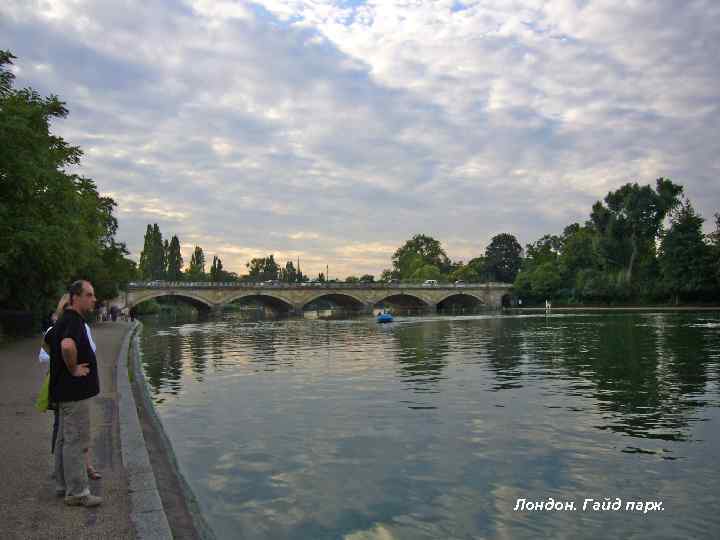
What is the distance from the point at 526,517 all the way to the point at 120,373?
510 inches

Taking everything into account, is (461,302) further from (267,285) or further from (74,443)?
(74,443)

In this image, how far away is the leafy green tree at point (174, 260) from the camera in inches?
4727

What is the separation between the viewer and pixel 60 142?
105ft

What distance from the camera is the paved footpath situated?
6027 millimetres

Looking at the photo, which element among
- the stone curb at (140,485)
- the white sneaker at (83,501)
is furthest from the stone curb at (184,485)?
the white sneaker at (83,501)

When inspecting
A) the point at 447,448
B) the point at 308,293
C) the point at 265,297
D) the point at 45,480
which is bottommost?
the point at 447,448

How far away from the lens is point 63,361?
6660mm

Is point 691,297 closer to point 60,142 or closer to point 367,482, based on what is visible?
point 60,142

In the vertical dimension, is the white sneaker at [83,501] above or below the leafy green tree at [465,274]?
below

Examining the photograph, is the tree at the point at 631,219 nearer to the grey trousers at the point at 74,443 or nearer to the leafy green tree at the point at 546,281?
the leafy green tree at the point at 546,281

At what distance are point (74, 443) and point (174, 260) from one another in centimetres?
11900

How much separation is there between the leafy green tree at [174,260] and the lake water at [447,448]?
332 ft

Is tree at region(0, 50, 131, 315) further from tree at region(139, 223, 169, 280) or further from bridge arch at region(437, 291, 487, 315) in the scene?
bridge arch at region(437, 291, 487, 315)

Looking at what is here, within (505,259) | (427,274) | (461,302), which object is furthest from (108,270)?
(505,259)
